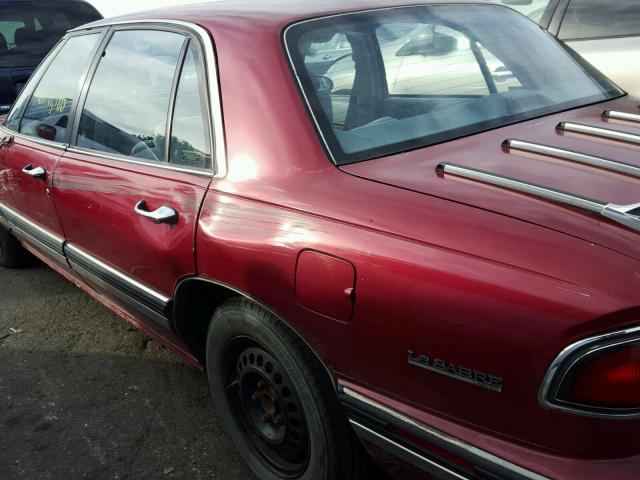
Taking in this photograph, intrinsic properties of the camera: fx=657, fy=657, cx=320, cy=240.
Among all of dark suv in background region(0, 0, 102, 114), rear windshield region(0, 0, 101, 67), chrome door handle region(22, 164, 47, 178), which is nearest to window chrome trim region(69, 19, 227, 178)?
chrome door handle region(22, 164, 47, 178)

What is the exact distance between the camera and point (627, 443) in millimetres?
1407

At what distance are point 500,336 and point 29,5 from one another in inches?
276

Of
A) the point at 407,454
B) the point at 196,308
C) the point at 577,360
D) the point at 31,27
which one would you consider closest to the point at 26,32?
the point at 31,27

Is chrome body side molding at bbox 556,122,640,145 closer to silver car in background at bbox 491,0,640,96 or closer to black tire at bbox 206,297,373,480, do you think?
black tire at bbox 206,297,373,480

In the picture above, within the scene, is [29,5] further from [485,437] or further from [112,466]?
[485,437]

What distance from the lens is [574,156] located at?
75.3 inches

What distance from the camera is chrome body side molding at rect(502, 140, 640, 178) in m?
1.80

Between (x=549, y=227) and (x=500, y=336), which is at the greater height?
(x=549, y=227)

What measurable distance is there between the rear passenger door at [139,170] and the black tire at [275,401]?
1.00 ft

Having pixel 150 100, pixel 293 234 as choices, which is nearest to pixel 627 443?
pixel 293 234

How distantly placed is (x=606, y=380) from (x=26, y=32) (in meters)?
7.09

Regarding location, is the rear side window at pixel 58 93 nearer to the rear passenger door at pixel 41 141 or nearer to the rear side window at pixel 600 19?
the rear passenger door at pixel 41 141

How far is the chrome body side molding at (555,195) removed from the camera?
1.52 metres

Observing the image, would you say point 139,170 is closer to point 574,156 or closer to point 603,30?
point 574,156
